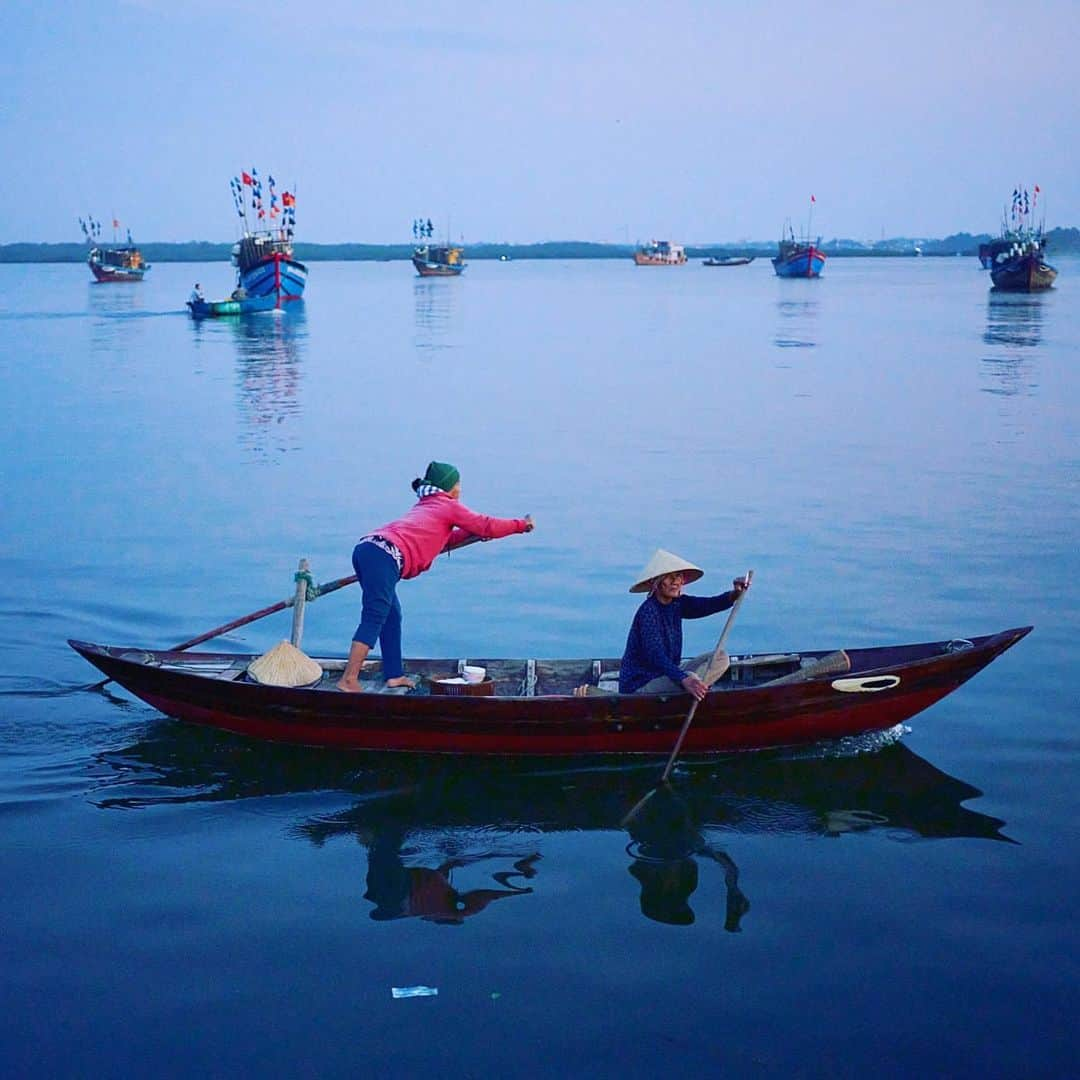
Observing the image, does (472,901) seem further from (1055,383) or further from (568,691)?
(1055,383)

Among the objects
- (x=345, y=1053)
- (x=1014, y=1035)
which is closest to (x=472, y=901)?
(x=345, y=1053)

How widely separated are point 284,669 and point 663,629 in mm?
2854

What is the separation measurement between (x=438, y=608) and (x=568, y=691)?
442cm

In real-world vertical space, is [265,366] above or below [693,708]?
below

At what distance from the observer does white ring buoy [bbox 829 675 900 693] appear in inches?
351

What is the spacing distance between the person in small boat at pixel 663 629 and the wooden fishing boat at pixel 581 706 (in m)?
0.19

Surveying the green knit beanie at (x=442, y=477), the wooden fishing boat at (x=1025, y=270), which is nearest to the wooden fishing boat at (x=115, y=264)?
the wooden fishing boat at (x=1025, y=270)

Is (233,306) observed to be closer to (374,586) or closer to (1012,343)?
(1012,343)

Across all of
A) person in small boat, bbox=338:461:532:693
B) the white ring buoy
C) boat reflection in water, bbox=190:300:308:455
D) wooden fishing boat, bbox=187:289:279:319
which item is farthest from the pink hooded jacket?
wooden fishing boat, bbox=187:289:279:319

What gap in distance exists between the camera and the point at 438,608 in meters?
13.9

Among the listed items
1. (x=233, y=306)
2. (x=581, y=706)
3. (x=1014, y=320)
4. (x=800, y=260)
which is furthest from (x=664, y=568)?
(x=800, y=260)

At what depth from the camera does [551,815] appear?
28.5 feet

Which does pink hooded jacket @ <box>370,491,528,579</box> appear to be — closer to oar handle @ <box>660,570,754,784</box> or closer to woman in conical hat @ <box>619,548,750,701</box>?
woman in conical hat @ <box>619,548,750,701</box>

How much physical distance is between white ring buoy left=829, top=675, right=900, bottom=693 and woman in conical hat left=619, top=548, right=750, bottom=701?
94 cm
